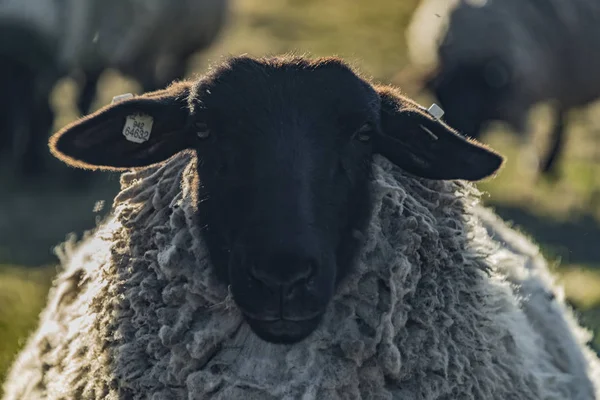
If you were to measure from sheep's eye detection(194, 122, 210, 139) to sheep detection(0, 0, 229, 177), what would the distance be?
21.7ft

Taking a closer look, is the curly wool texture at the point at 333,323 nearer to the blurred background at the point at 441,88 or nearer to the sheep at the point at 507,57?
the blurred background at the point at 441,88

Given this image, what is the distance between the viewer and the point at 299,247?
227 cm

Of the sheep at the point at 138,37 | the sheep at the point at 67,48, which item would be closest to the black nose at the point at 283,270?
the sheep at the point at 67,48

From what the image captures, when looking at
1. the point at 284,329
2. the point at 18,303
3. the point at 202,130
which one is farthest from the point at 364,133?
the point at 18,303

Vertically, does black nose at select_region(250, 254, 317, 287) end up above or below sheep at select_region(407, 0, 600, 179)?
below

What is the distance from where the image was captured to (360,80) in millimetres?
2609

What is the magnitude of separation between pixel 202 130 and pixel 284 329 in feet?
2.09

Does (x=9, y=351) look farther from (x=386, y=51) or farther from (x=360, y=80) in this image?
(x=386, y=51)

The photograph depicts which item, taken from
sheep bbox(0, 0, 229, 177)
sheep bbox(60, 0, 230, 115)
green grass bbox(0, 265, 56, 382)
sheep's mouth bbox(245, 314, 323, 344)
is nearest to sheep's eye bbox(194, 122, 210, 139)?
sheep's mouth bbox(245, 314, 323, 344)

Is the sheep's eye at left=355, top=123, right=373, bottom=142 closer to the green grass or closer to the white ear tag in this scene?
the white ear tag

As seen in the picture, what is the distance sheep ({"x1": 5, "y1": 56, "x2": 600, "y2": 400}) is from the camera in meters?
2.42

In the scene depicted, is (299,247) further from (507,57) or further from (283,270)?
(507,57)

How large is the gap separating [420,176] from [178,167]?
78 cm

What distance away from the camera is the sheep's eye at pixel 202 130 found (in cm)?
258
